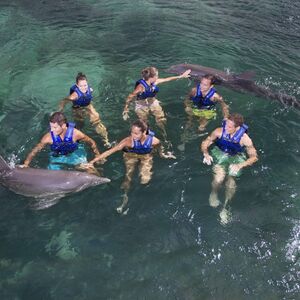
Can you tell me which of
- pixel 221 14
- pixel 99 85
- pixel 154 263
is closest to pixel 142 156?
pixel 154 263

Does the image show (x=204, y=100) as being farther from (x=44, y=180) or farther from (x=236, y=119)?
(x=44, y=180)

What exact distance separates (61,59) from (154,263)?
360 inches

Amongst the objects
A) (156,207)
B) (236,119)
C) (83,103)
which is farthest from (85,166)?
(236,119)

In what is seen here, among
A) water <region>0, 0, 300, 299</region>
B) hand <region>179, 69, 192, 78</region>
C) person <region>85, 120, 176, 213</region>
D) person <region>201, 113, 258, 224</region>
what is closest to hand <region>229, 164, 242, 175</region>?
person <region>201, 113, 258, 224</region>

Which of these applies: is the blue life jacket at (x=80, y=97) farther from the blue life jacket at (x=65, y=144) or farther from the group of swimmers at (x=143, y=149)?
the blue life jacket at (x=65, y=144)

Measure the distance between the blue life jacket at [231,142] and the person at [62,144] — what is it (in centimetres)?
258

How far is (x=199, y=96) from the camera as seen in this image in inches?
394

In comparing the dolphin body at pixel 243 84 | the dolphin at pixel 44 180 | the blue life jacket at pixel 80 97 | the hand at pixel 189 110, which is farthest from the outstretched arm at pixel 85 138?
the dolphin body at pixel 243 84

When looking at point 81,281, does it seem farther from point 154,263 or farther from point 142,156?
point 142,156

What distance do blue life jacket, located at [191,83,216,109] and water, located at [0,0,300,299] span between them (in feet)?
2.34

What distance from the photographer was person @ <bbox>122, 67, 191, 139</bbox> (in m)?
9.98

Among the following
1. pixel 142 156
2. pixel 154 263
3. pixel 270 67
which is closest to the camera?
pixel 154 263

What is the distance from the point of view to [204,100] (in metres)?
9.99

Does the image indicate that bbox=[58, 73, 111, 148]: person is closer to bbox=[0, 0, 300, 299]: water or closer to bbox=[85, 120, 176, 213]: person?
bbox=[0, 0, 300, 299]: water
